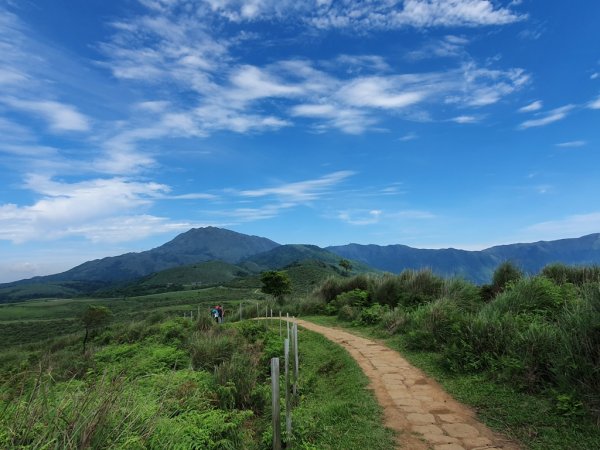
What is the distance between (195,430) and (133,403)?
2.64ft

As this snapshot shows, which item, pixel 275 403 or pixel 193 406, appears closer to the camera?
pixel 275 403

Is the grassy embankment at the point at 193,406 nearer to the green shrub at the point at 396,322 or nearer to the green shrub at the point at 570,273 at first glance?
the green shrub at the point at 396,322

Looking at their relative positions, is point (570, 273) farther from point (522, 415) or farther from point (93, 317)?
point (93, 317)

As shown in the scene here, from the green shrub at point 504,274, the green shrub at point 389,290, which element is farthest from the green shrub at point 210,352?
the green shrub at point 504,274

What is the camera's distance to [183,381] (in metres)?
7.32

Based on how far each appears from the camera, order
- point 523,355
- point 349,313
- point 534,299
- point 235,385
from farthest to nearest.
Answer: point 349,313, point 534,299, point 235,385, point 523,355

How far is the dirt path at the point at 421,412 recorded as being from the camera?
5.16 m

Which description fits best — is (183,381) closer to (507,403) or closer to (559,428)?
(507,403)

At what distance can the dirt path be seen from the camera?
516 centimetres

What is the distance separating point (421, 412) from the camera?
6.21m

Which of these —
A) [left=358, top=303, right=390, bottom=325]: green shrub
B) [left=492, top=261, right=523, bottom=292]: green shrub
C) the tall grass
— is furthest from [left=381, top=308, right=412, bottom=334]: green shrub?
[left=492, top=261, right=523, bottom=292]: green shrub

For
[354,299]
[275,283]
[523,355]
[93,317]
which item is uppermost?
[275,283]

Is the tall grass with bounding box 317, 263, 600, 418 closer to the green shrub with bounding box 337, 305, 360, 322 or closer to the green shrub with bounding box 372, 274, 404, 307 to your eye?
the green shrub with bounding box 337, 305, 360, 322

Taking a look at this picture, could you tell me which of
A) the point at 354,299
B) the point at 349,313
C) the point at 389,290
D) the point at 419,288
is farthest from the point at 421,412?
the point at 354,299
